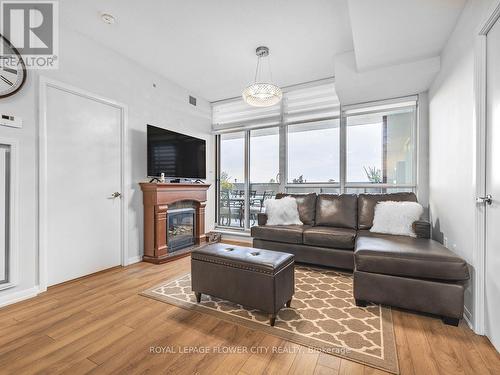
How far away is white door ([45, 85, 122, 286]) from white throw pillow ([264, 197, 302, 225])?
2.12 metres

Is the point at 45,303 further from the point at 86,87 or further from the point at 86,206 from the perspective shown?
the point at 86,87

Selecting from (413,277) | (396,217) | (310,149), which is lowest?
(413,277)

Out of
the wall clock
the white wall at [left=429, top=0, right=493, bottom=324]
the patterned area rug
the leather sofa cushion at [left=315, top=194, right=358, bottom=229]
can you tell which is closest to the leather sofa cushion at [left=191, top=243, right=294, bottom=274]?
the patterned area rug

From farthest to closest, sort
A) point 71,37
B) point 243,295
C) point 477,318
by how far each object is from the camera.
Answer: point 71,37 < point 243,295 < point 477,318

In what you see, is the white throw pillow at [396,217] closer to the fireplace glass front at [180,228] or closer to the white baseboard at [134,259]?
the fireplace glass front at [180,228]

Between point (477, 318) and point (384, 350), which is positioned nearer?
point (384, 350)

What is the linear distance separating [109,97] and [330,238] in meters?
3.32

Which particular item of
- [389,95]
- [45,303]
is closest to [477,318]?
[389,95]

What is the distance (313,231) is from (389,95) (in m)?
2.26

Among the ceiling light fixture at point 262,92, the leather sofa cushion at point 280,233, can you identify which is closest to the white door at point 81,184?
the ceiling light fixture at point 262,92

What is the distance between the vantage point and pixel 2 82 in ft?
7.16

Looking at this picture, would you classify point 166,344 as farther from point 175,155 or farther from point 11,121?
point 175,155

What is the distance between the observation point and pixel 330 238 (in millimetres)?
2957

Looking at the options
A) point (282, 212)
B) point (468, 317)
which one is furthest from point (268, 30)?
point (468, 317)
